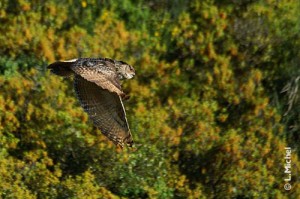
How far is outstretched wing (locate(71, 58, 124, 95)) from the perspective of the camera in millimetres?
6945

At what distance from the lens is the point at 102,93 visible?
23.7ft

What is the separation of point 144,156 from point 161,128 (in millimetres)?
319

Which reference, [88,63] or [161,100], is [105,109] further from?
[161,100]

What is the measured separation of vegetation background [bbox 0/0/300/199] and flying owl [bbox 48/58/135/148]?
1.18m

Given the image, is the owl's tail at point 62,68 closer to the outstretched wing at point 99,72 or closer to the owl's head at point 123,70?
the outstretched wing at point 99,72

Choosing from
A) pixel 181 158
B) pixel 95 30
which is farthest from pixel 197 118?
pixel 95 30

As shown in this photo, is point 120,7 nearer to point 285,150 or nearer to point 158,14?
point 158,14

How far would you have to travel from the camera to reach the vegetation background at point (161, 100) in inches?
336

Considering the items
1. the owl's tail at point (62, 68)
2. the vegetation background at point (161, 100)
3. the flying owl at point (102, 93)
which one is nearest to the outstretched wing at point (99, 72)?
the flying owl at point (102, 93)

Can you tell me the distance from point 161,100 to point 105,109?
7.50 feet

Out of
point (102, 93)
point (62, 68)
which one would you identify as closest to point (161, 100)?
point (62, 68)

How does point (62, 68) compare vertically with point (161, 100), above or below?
below

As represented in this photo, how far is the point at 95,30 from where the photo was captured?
9.69m

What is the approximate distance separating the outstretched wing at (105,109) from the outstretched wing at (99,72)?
0.27 feet
